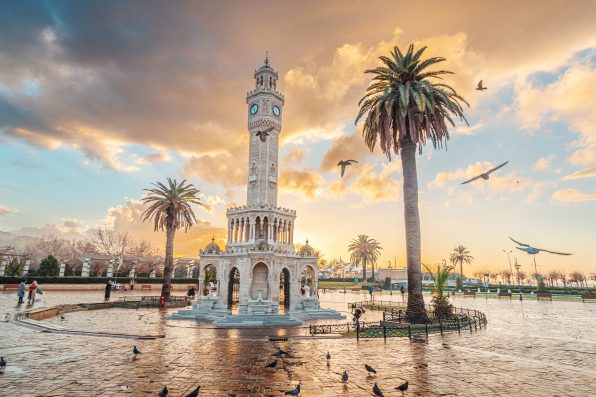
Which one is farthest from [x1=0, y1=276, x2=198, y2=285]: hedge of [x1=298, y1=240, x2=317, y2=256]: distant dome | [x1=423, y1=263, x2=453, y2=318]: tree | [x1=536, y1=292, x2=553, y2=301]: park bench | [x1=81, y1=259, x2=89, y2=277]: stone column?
[x1=536, y1=292, x2=553, y2=301]: park bench

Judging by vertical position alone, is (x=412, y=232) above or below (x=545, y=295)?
above

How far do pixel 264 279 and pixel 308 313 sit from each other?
547 centimetres

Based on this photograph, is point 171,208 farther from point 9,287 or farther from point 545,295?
point 545,295

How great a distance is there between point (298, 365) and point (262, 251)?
19990 millimetres

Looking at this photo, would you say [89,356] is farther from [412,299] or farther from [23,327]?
[412,299]

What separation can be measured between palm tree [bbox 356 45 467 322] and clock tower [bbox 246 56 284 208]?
47.3 feet

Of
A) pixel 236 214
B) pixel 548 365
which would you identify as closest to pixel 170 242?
pixel 236 214

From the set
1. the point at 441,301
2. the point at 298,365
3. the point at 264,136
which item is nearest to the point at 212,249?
the point at 264,136

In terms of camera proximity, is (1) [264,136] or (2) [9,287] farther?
(2) [9,287]

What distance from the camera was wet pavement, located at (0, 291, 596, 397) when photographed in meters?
9.63

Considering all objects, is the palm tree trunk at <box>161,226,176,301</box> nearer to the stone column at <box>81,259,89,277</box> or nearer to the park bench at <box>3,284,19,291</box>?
the park bench at <box>3,284,19,291</box>

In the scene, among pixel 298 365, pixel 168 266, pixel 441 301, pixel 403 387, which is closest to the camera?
pixel 403 387

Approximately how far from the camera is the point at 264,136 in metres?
37.3

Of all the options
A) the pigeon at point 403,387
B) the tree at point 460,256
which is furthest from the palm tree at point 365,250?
the pigeon at point 403,387
